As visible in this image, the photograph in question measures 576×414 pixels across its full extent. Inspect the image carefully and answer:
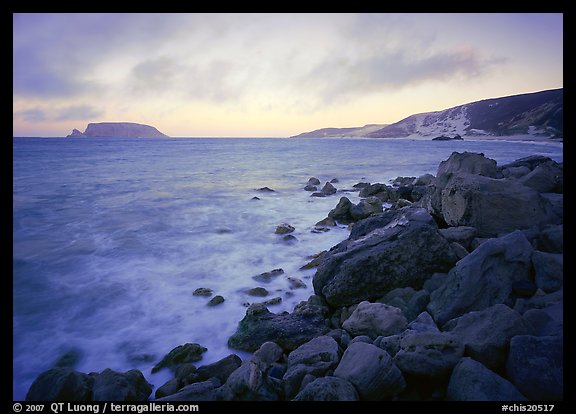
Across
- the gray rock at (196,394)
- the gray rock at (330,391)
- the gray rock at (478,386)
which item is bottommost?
the gray rock at (196,394)

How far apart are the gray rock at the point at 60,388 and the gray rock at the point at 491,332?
4.12m

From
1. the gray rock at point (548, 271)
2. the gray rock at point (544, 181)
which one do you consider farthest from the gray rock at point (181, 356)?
the gray rock at point (544, 181)

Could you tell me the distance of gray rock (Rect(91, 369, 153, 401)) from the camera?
134 inches

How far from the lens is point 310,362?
131 inches

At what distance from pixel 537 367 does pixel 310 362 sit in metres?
2.01

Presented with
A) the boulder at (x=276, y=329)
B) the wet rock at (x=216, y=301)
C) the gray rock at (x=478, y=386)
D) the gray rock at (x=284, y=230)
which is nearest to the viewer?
the gray rock at (x=478, y=386)

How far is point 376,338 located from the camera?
361cm

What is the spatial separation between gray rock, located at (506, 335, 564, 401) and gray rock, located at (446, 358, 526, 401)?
0.41 ft

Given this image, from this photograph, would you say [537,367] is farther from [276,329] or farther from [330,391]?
[276,329]

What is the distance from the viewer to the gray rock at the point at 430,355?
8.91 ft

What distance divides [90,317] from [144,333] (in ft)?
4.81

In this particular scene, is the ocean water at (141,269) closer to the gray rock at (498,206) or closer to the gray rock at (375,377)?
the gray rock at (375,377)

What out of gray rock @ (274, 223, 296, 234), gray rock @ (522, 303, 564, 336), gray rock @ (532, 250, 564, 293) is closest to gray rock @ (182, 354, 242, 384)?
gray rock @ (522, 303, 564, 336)

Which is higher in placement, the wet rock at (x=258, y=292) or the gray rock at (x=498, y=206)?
the gray rock at (x=498, y=206)
